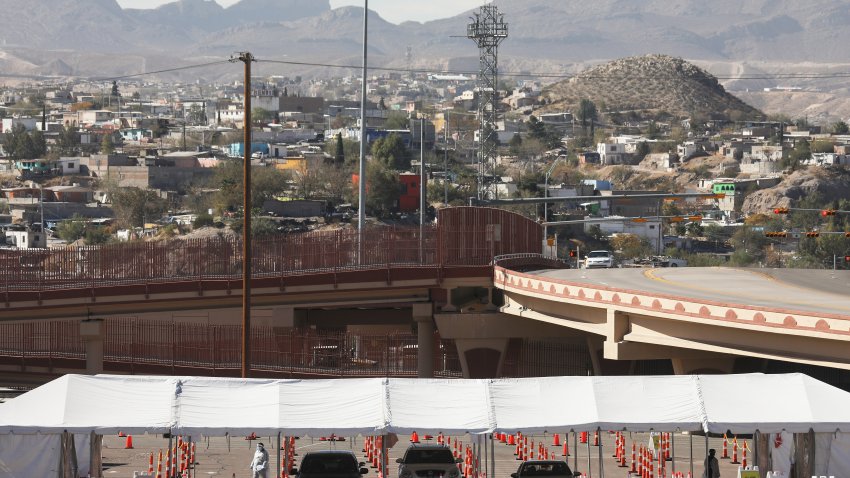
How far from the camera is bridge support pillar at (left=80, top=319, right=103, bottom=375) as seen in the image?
2108 inches

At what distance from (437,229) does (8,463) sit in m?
29.7

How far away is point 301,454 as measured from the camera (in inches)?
1628

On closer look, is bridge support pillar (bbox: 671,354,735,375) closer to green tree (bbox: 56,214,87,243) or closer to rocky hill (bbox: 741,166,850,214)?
green tree (bbox: 56,214,87,243)

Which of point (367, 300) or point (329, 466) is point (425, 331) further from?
point (329, 466)

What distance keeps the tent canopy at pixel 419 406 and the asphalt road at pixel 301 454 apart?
5266mm

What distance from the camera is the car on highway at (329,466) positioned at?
106 ft

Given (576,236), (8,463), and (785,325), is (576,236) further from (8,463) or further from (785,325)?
(8,463)

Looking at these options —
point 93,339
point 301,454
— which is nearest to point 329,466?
point 301,454

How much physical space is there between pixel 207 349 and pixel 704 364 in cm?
1565

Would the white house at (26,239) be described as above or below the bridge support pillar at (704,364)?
below

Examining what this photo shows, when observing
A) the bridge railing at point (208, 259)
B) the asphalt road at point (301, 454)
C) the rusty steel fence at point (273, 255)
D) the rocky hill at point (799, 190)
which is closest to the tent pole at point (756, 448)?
the asphalt road at point (301, 454)

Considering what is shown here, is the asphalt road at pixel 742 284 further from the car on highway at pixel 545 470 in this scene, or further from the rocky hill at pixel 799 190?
the rocky hill at pixel 799 190

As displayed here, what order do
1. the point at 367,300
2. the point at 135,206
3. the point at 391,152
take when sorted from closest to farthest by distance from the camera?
1. the point at 367,300
2. the point at 135,206
3. the point at 391,152

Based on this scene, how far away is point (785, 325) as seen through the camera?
40.2m
